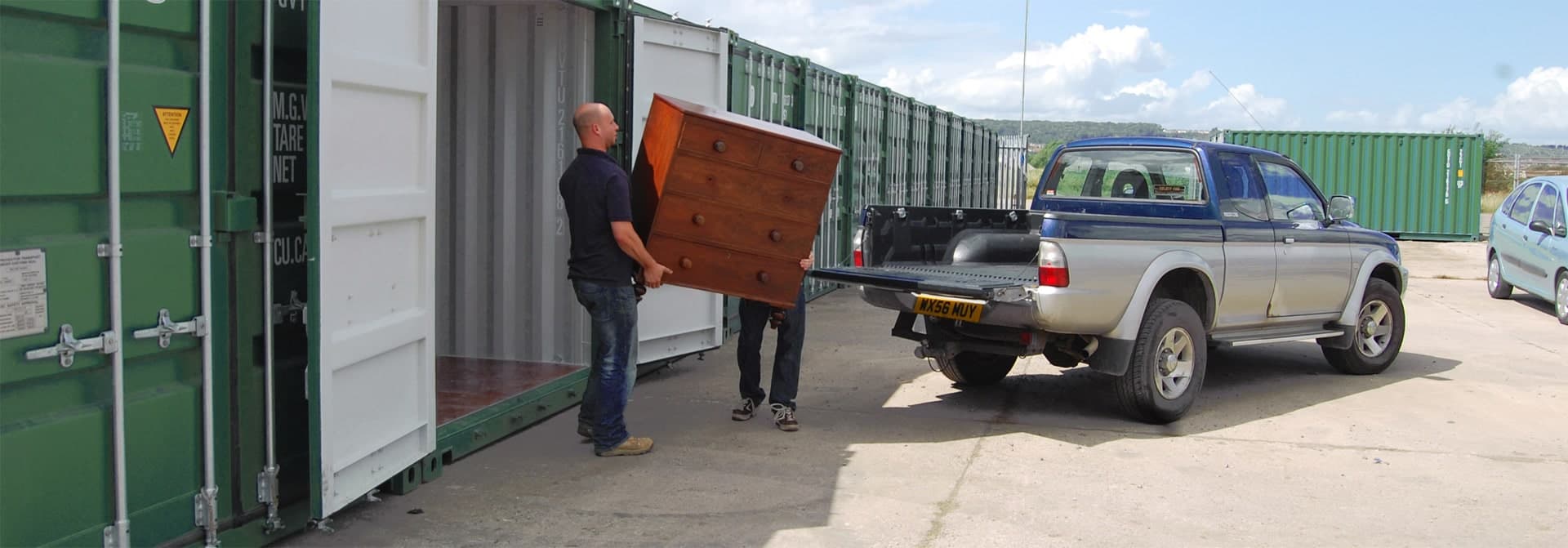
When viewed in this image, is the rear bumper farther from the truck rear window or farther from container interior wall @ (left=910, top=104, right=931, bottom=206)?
container interior wall @ (left=910, top=104, right=931, bottom=206)

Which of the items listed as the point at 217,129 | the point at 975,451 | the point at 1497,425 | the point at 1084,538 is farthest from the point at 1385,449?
the point at 217,129

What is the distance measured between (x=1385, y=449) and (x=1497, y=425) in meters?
1.25

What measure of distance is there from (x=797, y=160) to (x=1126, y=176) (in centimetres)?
329

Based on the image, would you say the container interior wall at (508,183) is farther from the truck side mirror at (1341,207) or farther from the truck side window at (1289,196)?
the truck side mirror at (1341,207)

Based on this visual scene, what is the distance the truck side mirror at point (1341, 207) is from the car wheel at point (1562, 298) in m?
5.65

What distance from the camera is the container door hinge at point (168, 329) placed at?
4207mm

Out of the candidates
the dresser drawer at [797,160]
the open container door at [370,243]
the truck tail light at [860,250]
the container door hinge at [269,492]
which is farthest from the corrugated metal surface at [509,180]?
the container door hinge at [269,492]

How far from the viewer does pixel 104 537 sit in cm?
415

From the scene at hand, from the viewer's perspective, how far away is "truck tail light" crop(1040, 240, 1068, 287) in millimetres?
7086

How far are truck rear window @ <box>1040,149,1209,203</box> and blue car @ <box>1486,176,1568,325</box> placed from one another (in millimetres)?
7106

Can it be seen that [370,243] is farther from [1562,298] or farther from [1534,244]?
[1534,244]

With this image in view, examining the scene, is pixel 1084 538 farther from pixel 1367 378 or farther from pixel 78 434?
pixel 1367 378

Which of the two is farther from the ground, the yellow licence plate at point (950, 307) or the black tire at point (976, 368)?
the yellow licence plate at point (950, 307)

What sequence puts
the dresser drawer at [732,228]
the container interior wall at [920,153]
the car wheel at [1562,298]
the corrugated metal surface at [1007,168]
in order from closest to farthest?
the dresser drawer at [732,228] < the car wheel at [1562,298] < the container interior wall at [920,153] < the corrugated metal surface at [1007,168]
